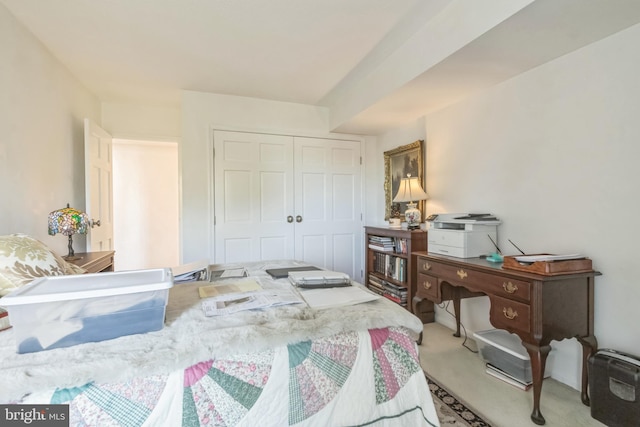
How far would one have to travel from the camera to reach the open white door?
282cm

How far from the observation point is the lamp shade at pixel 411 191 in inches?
114

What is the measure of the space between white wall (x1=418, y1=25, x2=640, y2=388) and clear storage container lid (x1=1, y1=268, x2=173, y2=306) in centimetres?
199

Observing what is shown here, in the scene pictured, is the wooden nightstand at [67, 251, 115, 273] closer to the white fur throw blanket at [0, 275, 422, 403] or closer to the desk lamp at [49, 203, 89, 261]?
the desk lamp at [49, 203, 89, 261]

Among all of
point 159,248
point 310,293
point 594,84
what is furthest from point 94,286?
point 159,248

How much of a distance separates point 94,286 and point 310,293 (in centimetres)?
68

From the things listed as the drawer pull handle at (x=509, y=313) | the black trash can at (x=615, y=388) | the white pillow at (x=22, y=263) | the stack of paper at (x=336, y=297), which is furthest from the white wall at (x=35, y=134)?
the black trash can at (x=615, y=388)

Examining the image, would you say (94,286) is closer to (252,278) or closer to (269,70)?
(252,278)

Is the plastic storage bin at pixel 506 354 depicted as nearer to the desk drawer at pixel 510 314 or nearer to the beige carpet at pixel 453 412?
the desk drawer at pixel 510 314

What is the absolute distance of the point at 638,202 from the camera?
154 centimetres

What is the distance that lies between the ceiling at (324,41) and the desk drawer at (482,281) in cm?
133

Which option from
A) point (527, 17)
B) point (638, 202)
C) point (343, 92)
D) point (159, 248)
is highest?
point (343, 92)

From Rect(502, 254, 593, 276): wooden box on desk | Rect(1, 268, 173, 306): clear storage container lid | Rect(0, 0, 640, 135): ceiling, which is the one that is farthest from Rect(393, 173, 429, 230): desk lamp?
Rect(1, 268, 173, 306): clear storage container lid

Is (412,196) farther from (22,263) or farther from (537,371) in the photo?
(22,263)

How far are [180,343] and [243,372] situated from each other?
0.18m
